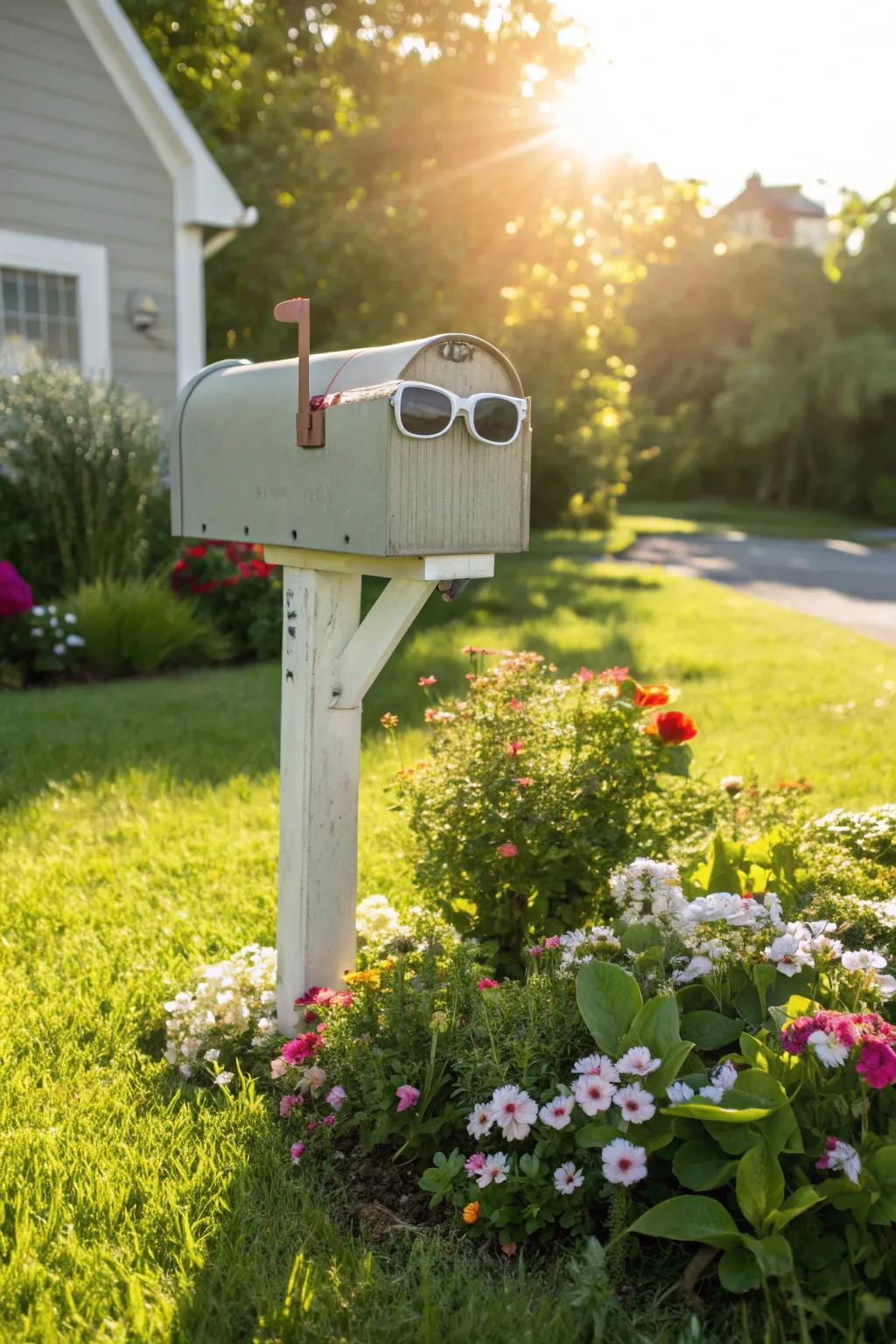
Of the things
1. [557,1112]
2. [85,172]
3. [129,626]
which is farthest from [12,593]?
[557,1112]

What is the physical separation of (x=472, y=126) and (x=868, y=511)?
77.1ft

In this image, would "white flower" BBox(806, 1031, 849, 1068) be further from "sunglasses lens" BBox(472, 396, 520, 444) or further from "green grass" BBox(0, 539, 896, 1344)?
"sunglasses lens" BBox(472, 396, 520, 444)

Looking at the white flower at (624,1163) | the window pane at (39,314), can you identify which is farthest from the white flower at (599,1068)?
the window pane at (39,314)

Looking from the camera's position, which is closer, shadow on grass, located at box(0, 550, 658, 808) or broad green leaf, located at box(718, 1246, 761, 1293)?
broad green leaf, located at box(718, 1246, 761, 1293)

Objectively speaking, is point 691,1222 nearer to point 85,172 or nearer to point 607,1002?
point 607,1002

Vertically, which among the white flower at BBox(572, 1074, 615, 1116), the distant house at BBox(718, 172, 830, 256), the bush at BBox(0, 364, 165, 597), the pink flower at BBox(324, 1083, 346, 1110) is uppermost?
the distant house at BBox(718, 172, 830, 256)

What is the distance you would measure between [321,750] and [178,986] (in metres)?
0.92

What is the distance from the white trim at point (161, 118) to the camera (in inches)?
341

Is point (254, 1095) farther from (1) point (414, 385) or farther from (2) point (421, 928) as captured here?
(1) point (414, 385)

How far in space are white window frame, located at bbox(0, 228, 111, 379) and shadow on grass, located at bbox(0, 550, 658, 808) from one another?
3.30 m

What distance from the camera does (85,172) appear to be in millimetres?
8812

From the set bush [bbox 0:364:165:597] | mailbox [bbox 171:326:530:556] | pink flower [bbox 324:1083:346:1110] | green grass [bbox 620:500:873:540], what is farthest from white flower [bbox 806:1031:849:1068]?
green grass [bbox 620:500:873:540]

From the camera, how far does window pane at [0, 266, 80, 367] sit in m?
8.54

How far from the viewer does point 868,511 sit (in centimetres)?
3416
